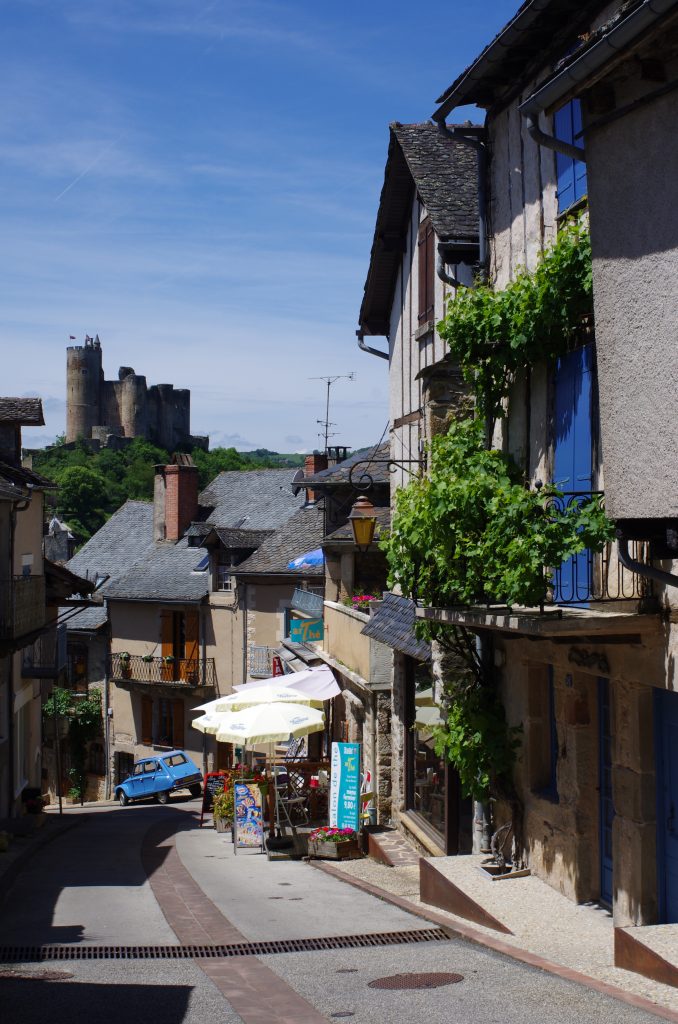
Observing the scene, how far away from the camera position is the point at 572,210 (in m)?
8.85

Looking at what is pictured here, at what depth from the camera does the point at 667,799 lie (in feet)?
25.1

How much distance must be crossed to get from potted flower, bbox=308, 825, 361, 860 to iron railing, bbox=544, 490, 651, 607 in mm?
6878

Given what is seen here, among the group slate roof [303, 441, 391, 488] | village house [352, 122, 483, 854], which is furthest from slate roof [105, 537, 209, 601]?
village house [352, 122, 483, 854]

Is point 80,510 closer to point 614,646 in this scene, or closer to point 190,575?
point 190,575

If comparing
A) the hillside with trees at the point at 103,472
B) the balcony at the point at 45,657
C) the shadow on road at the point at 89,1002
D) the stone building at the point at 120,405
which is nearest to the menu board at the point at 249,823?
the balcony at the point at 45,657

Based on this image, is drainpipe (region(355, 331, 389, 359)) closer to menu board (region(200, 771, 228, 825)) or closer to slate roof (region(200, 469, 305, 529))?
menu board (region(200, 771, 228, 825))

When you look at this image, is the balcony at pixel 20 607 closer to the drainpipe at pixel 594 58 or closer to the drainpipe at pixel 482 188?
the drainpipe at pixel 482 188

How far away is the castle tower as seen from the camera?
356 ft

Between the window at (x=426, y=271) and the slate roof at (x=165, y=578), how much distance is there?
21.2 m

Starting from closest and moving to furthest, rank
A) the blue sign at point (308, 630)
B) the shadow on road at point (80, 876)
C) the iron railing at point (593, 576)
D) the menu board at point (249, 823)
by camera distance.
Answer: the iron railing at point (593, 576) → the shadow on road at point (80, 876) → the menu board at point (249, 823) → the blue sign at point (308, 630)

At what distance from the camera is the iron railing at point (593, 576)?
746 centimetres

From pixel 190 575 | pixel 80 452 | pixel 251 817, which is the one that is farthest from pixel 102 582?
pixel 80 452

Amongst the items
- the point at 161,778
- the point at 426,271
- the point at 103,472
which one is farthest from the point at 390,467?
the point at 103,472

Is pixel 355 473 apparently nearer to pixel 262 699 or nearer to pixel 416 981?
pixel 262 699
